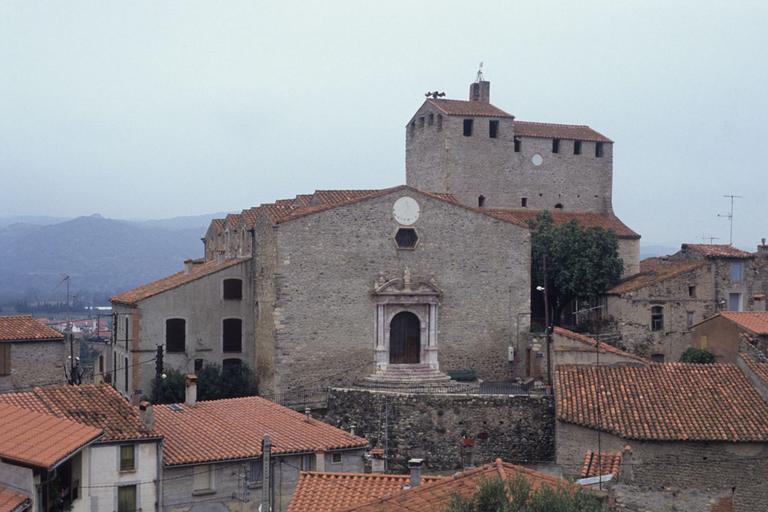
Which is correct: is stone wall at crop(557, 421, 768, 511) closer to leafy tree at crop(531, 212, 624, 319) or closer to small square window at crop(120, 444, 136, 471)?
small square window at crop(120, 444, 136, 471)

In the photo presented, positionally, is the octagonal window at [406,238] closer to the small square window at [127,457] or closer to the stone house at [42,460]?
the small square window at [127,457]

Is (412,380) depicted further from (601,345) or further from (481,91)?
(481,91)

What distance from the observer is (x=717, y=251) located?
47312mm

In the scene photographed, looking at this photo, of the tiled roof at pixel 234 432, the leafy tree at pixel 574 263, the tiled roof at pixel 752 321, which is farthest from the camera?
the leafy tree at pixel 574 263

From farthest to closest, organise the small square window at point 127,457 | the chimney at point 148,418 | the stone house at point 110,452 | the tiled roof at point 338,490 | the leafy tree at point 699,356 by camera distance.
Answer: the leafy tree at point 699,356 → the chimney at point 148,418 → the small square window at point 127,457 → the stone house at point 110,452 → the tiled roof at point 338,490

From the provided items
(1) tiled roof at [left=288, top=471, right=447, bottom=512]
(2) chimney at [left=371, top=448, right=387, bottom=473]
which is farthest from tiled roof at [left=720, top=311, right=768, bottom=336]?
(1) tiled roof at [left=288, top=471, right=447, bottom=512]

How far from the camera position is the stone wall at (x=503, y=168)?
5728 cm

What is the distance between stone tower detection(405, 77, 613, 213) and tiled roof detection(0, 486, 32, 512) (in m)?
36.9

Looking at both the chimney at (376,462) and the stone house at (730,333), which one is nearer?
the chimney at (376,462)

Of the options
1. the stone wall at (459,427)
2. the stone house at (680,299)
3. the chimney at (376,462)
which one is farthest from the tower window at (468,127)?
the chimney at (376,462)

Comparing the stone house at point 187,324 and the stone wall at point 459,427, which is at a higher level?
the stone house at point 187,324

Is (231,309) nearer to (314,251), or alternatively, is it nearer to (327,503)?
(314,251)

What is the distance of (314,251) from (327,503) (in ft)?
66.9

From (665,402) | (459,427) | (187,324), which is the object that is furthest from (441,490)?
(187,324)
